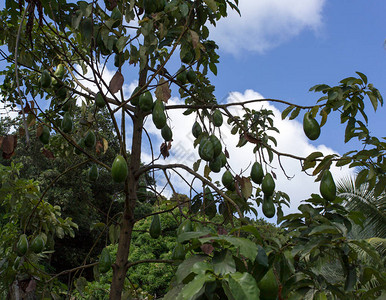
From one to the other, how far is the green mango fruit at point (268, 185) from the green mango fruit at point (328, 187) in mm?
200

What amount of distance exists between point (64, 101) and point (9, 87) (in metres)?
0.78

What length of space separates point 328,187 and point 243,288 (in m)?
0.75

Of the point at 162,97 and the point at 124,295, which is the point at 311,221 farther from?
the point at 124,295

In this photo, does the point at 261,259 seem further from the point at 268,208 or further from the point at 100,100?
the point at 100,100

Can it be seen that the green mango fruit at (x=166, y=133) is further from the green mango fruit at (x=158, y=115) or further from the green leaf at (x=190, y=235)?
the green leaf at (x=190, y=235)

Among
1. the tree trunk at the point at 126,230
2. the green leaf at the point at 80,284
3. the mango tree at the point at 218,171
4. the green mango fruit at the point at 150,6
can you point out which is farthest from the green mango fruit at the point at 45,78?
the green leaf at the point at 80,284

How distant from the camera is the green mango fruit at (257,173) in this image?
5.23 feet

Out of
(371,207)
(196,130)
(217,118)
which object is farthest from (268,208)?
(371,207)

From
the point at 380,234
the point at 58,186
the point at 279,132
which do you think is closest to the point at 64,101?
the point at 279,132

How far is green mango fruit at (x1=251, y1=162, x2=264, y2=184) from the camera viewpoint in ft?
5.23

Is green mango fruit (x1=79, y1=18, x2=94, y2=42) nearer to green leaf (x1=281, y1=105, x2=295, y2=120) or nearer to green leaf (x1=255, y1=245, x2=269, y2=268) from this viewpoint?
green leaf (x1=281, y1=105, x2=295, y2=120)

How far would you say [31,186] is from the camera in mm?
2766

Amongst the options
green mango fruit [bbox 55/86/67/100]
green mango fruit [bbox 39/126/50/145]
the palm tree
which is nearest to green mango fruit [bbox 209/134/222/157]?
green mango fruit [bbox 39/126/50/145]

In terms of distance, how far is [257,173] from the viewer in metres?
1.59
